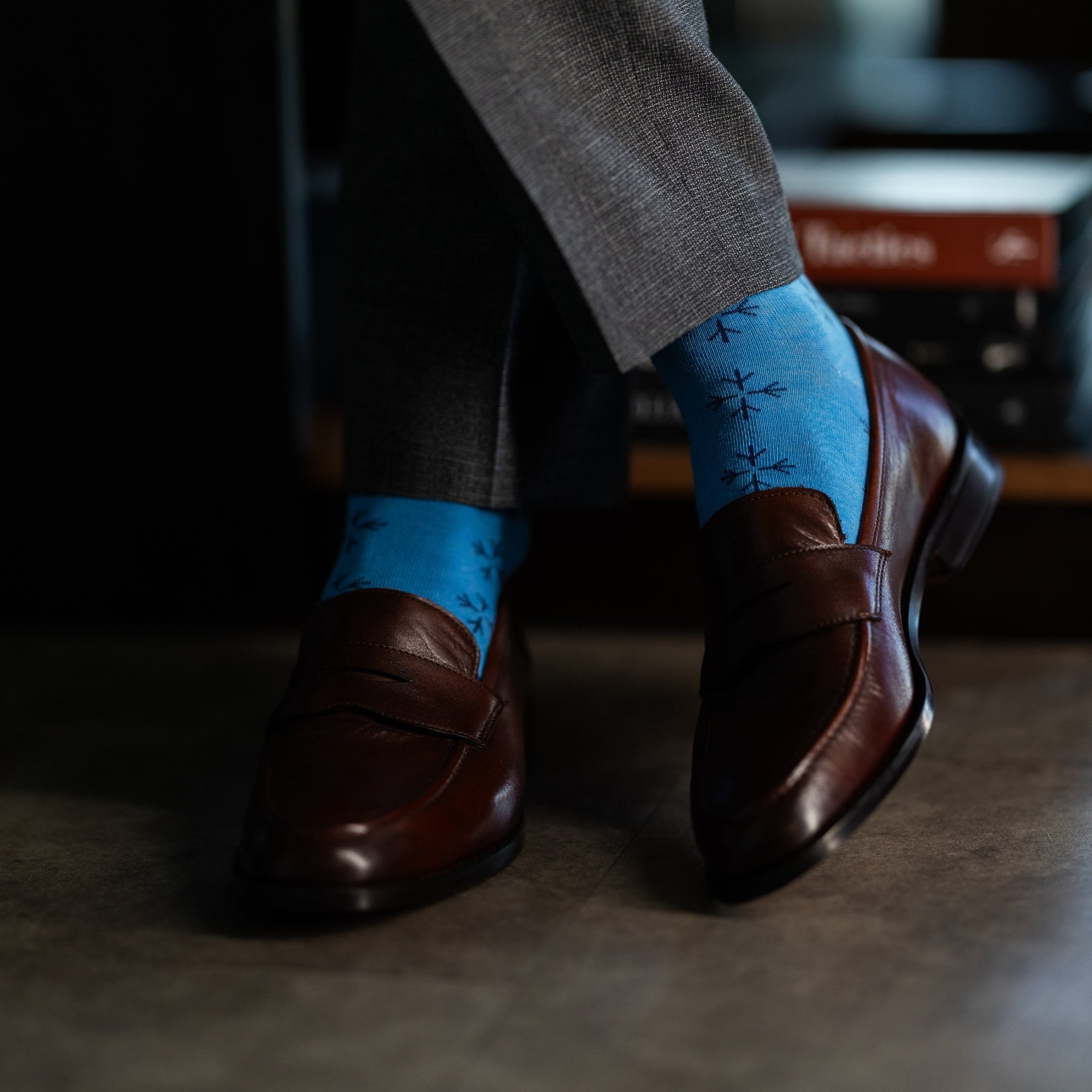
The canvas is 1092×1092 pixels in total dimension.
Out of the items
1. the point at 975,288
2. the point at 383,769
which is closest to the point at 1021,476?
the point at 975,288

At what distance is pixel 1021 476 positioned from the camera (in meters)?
0.97

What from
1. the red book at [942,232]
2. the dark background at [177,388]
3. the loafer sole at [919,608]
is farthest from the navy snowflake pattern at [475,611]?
the red book at [942,232]

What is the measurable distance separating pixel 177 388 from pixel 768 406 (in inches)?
21.8

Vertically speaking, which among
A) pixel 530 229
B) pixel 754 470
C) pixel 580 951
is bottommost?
pixel 580 951

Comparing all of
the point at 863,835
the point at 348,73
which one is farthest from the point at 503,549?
the point at 348,73

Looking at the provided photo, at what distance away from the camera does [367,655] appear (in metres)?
0.63

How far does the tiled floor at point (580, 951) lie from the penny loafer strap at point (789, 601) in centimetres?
10

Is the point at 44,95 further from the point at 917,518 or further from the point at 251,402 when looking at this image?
the point at 917,518

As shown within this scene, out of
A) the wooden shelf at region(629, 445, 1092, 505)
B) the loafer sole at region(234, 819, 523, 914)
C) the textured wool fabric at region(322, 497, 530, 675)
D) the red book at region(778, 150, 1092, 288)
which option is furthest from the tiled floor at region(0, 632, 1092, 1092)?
the red book at region(778, 150, 1092, 288)

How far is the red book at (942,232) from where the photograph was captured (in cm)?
100

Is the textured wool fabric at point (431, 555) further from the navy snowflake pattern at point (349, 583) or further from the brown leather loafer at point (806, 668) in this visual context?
the brown leather loafer at point (806, 668)

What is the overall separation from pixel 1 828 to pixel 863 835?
0.45 meters

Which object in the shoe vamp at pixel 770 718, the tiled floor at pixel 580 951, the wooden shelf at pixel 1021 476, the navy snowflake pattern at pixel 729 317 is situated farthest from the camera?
the wooden shelf at pixel 1021 476

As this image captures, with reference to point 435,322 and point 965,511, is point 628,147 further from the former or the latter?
point 965,511
